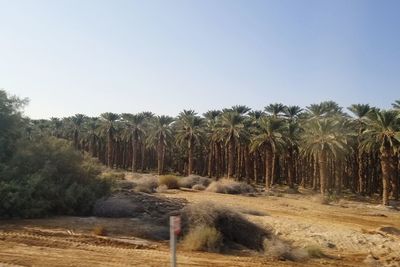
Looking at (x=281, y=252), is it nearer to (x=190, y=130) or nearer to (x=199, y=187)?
(x=199, y=187)

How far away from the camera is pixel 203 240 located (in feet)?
53.8

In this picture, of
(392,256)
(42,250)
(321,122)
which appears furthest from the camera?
(321,122)

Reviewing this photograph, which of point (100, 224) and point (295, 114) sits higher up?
point (295, 114)

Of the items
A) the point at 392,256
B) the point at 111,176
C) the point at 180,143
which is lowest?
the point at 392,256

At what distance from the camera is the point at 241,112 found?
216 feet

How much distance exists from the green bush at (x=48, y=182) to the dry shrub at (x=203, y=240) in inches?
284

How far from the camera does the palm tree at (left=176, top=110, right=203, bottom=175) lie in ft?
219

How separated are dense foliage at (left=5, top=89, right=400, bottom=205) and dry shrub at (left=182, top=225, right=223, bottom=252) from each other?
31.6 m

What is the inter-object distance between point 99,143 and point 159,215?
67.9 metres

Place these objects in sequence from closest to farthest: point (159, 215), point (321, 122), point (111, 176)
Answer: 1. point (159, 215)
2. point (111, 176)
3. point (321, 122)

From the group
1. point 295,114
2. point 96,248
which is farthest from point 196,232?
point 295,114

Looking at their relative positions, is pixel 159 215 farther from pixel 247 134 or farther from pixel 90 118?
pixel 90 118

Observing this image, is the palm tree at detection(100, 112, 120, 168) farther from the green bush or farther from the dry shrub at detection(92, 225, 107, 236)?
the dry shrub at detection(92, 225, 107, 236)

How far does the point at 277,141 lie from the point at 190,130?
15536 millimetres
